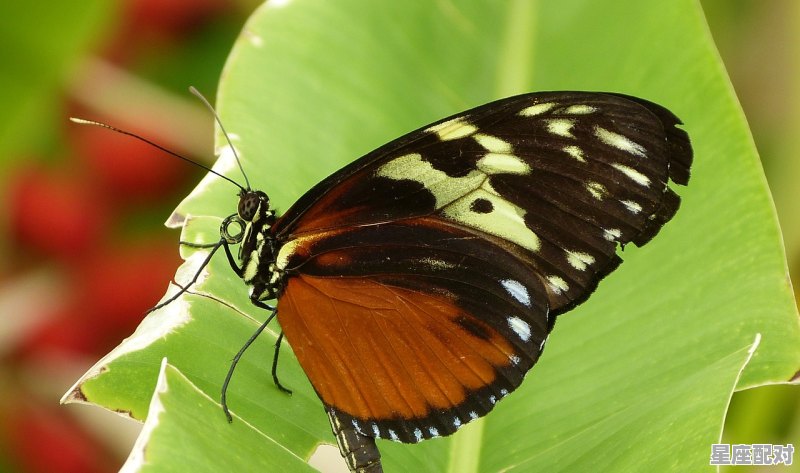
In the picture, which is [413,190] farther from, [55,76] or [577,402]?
[55,76]

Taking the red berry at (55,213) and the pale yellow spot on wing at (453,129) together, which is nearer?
the pale yellow spot on wing at (453,129)

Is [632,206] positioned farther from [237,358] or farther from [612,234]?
[237,358]

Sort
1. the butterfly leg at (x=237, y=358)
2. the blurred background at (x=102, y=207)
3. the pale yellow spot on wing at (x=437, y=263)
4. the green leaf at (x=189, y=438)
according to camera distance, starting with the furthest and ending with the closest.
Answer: the blurred background at (x=102, y=207)
the pale yellow spot on wing at (x=437, y=263)
the butterfly leg at (x=237, y=358)
the green leaf at (x=189, y=438)

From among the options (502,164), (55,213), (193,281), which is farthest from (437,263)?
(55,213)

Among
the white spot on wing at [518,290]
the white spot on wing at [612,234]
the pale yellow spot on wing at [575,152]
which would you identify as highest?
the pale yellow spot on wing at [575,152]

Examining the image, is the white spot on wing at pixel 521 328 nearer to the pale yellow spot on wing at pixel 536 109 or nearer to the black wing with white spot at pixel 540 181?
the black wing with white spot at pixel 540 181

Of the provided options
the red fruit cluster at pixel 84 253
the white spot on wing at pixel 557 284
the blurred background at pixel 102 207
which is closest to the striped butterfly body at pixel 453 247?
the white spot on wing at pixel 557 284

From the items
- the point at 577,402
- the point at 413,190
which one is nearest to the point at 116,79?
the point at 413,190
